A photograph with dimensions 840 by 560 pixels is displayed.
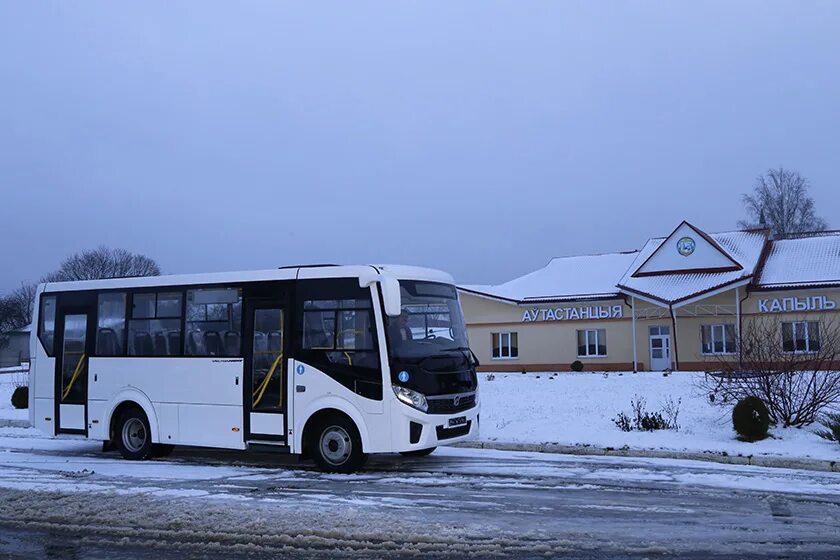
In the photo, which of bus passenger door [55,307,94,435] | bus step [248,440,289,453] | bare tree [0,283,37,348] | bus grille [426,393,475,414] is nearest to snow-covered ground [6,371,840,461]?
bus grille [426,393,475,414]

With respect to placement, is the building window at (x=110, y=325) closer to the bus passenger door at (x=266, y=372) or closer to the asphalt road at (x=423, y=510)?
the asphalt road at (x=423, y=510)

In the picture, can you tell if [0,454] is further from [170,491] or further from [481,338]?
[481,338]

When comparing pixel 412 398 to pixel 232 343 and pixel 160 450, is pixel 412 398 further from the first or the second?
pixel 160 450

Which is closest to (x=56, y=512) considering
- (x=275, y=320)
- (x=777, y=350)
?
(x=275, y=320)

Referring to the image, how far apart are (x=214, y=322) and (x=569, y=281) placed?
116ft

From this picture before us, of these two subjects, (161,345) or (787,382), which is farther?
(787,382)

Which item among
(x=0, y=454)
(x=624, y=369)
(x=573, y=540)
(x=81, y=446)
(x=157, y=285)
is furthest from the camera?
(x=624, y=369)

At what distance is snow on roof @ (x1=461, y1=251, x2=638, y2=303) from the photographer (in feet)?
148

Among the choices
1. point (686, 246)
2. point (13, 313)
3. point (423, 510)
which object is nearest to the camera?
point (423, 510)

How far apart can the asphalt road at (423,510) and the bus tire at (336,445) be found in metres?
0.26

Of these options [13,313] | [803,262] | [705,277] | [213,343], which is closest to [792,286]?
[803,262]

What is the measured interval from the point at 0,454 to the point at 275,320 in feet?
21.4

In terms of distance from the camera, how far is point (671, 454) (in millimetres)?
14320

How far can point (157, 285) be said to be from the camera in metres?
14.5
